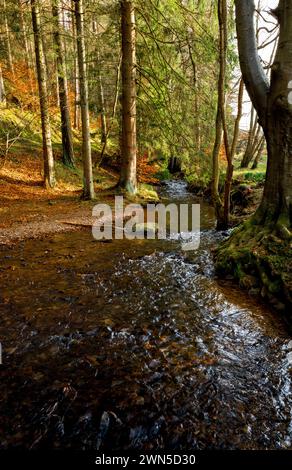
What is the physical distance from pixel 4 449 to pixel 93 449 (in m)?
0.64

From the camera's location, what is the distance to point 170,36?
10766 millimetres

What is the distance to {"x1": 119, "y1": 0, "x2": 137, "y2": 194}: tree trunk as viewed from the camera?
34.1 feet

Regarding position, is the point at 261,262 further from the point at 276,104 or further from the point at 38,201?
the point at 38,201

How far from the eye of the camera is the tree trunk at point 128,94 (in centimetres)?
1038

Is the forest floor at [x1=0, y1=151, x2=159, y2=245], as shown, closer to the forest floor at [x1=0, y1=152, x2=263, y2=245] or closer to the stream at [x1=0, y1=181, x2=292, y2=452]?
the forest floor at [x1=0, y1=152, x2=263, y2=245]

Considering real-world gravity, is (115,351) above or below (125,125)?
below

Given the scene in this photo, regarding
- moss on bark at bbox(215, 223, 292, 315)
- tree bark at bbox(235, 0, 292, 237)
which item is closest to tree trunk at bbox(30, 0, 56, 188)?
tree bark at bbox(235, 0, 292, 237)

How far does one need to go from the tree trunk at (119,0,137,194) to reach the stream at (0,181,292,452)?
22.8ft

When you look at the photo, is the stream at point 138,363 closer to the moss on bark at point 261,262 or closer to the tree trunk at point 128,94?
the moss on bark at point 261,262

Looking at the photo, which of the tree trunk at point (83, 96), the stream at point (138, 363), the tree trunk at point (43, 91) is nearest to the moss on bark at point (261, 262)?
the stream at point (138, 363)

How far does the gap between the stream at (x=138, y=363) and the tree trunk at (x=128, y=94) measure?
22.8 ft

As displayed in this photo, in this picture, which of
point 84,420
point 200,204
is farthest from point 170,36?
point 84,420

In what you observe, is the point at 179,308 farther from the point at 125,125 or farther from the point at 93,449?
the point at 125,125
